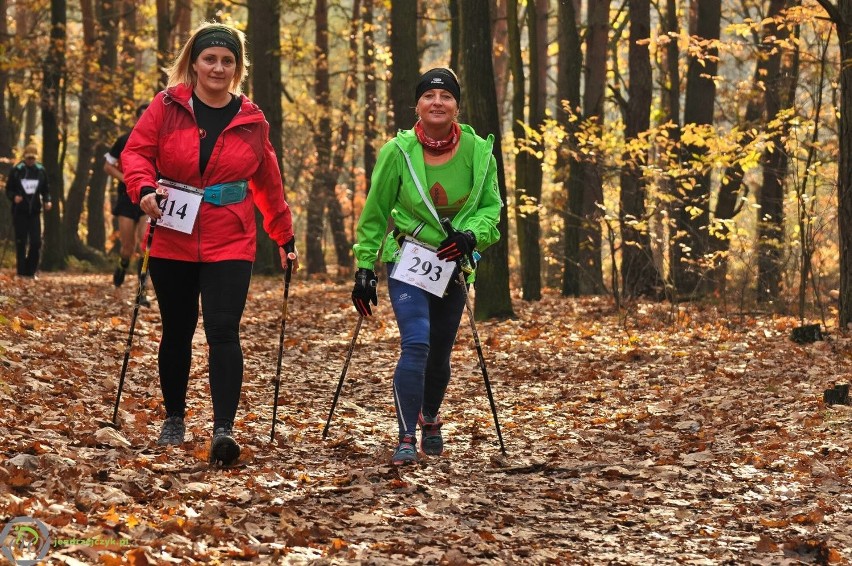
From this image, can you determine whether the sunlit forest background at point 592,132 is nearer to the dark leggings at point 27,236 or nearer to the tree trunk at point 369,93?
the tree trunk at point 369,93

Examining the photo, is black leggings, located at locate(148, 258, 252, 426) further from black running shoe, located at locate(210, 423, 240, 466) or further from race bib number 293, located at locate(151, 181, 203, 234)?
race bib number 293, located at locate(151, 181, 203, 234)

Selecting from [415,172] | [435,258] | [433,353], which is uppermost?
[415,172]

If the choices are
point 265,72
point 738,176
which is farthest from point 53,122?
point 738,176

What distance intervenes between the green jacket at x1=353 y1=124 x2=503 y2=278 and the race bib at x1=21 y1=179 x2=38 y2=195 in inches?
527

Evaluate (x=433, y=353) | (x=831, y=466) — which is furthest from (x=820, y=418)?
(x=433, y=353)

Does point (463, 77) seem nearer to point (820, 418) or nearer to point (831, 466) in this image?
point (820, 418)

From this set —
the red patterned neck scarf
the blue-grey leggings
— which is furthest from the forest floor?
the red patterned neck scarf

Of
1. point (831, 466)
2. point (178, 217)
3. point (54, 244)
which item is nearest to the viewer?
point (178, 217)

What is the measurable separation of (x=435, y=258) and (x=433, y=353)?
0.80 meters

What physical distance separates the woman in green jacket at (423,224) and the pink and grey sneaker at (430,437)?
1.69ft

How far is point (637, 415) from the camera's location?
901cm

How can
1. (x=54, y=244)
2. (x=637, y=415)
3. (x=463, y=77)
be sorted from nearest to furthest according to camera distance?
(x=637, y=415) → (x=463, y=77) → (x=54, y=244)

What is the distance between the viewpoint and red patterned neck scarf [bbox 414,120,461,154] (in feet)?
21.8

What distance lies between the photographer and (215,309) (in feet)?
20.4
